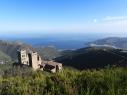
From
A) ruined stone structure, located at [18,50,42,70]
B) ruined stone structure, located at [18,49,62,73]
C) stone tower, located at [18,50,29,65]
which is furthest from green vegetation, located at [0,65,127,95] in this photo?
stone tower, located at [18,50,29,65]

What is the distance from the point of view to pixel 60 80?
4.34m

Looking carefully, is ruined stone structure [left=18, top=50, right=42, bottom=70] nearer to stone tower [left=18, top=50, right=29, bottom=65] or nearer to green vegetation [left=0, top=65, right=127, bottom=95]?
stone tower [left=18, top=50, right=29, bottom=65]

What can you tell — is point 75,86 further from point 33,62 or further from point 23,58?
point 23,58

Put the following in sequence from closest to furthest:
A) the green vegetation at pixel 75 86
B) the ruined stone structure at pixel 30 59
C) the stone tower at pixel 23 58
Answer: the green vegetation at pixel 75 86
the ruined stone structure at pixel 30 59
the stone tower at pixel 23 58

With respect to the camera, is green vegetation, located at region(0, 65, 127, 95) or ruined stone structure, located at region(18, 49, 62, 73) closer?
green vegetation, located at region(0, 65, 127, 95)

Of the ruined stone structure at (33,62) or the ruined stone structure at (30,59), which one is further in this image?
the ruined stone structure at (30,59)

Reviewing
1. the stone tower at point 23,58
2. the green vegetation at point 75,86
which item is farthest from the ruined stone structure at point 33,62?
the green vegetation at point 75,86

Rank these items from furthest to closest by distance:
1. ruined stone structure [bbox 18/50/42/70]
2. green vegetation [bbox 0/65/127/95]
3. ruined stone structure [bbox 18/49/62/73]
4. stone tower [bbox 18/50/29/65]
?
stone tower [bbox 18/50/29/65] → ruined stone structure [bbox 18/50/42/70] → ruined stone structure [bbox 18/49/62/73] → green vegetation [bbox 0/65/127/95]

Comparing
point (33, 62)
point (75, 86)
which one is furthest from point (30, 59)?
point (75, 86)

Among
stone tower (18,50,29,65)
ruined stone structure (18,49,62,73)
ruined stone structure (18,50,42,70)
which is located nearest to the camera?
ruined stone structure (18,49,62,73)

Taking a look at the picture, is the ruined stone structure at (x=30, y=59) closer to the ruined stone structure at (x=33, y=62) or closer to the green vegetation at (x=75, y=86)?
the ruined stone structure at (x=33, y=62)

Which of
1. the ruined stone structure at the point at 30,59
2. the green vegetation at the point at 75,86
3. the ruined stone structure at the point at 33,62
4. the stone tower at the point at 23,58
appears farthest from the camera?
the stone tower at the point at 23,58

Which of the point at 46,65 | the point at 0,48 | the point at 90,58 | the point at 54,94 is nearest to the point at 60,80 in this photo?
the point at 54,94

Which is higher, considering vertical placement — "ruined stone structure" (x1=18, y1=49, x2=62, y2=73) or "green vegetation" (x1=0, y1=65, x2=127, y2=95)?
"green vegetation" (x1=0, y1=65, x2=127, y2=95)
